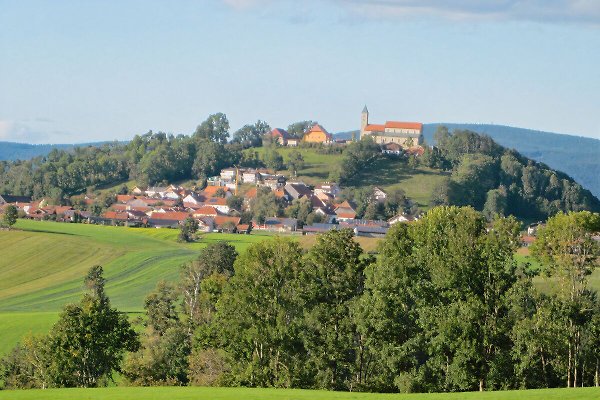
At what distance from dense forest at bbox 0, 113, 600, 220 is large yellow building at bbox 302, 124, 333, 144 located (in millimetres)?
9356

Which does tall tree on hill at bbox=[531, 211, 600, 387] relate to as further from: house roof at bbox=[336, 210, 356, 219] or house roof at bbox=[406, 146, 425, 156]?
house roof at bbox=[406, 146, 425, 156]

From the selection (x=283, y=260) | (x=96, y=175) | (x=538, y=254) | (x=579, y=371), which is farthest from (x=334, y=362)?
(x=96, y=175)

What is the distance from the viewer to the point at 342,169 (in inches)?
6029

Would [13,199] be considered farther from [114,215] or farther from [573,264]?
[573,264]

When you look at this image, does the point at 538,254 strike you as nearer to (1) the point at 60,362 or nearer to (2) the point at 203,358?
(2) the point at 203,358

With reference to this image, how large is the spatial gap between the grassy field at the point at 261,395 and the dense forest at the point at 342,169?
10275 cm

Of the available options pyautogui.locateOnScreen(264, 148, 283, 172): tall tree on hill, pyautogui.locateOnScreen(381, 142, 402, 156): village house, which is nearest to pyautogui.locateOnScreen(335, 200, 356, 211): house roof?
pyautogui.locateOnScreen(264, 148, 283, 172): tall tree on hill

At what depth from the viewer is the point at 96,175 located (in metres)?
162

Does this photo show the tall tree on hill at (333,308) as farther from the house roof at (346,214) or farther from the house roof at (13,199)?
the house roof at (13,199)

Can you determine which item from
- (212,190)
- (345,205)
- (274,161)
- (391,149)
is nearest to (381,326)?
(345,205)

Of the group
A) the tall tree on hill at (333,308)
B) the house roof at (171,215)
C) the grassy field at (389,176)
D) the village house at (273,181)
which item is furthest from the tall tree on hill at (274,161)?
the tall tree on hill at (333,308)

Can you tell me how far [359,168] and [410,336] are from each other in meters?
120

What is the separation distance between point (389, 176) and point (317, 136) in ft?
131

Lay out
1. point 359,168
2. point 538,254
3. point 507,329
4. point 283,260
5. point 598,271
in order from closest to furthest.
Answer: point 507,329 → point 283,260 → point 538,254 → point 598,271 → point 359,168
